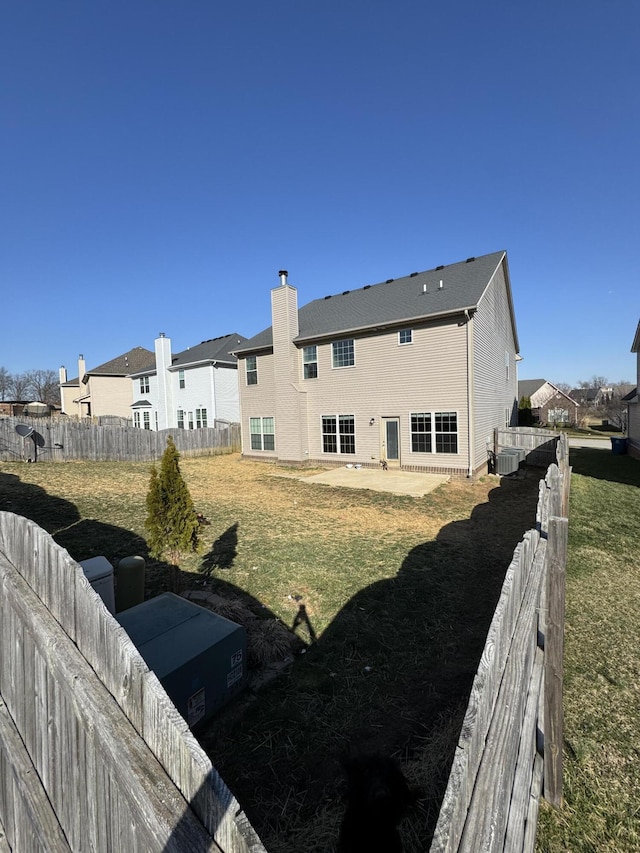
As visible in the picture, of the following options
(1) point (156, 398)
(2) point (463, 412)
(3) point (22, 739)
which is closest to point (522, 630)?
(3) point (22, 739)

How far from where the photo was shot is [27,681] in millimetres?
2090

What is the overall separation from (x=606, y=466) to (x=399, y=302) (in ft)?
36.8

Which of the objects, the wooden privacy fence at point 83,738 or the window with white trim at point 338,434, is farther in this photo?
the window with white trim at point 338,434

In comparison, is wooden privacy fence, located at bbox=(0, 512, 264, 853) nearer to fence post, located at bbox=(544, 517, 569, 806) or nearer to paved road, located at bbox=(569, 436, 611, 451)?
fence post, located at bbox=(544, 517, 569, 806)

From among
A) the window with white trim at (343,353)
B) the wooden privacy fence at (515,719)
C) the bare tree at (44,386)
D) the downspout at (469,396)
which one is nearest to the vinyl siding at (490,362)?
the downspout at (469,396)

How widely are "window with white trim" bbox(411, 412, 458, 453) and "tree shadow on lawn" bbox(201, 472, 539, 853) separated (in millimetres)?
9550

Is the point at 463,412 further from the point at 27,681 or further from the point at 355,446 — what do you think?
the point at 27,681

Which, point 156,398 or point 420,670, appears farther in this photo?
point 156,398

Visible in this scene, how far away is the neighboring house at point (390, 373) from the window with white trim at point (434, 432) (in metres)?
0.04

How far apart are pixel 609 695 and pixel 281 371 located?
56.5ft

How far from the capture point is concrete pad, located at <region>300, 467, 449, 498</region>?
12.9 meters

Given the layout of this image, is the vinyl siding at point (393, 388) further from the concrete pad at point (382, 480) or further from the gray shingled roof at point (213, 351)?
the gray shingled roof at point (213, 351)

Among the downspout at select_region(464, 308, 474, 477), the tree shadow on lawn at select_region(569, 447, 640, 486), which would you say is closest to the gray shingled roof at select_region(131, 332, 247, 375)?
the downspout at select_region(464, 308, 474, 477)

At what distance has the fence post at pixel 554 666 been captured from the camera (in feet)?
8.71
